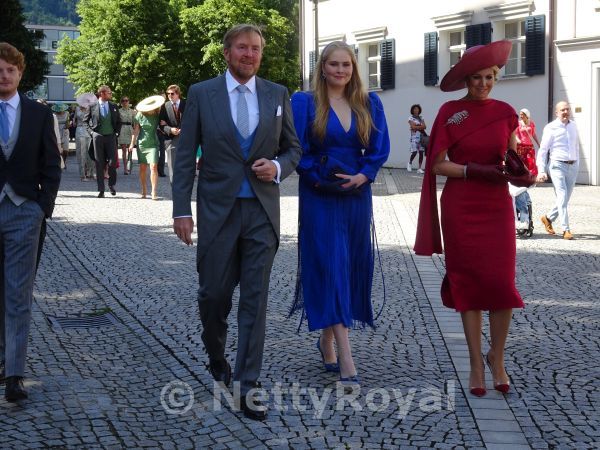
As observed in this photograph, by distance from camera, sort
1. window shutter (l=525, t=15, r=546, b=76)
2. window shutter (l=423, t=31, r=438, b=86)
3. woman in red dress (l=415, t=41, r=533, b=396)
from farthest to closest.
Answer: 1. window shutter (l=423, t=31, r=438, b=86)
2. window shutter (l=525, t=15, r=546, b=76)
3. woman in red dress (l=415, t=41, r=533, b=396)

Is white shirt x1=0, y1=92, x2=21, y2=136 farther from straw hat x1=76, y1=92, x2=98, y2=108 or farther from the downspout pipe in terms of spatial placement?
the downspout pipe

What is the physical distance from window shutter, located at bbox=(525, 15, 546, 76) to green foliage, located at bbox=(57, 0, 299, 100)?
124 ft

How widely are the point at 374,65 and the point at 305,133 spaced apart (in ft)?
89.5

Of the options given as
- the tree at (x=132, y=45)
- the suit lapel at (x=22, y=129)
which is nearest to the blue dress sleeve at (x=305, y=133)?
the suit lapel at (x=22, y=129)

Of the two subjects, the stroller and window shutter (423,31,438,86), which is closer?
the stroller

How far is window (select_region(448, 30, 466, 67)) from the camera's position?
28594 mm

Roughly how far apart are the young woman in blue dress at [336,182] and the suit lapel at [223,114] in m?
0.66

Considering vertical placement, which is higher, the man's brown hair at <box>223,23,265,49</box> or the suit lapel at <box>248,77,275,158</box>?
the man's brown hair at <box>223,23,265,49</box>

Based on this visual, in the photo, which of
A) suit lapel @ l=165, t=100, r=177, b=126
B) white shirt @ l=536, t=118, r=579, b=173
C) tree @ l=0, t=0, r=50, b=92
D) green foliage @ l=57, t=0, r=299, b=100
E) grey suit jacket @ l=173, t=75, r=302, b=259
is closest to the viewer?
grey suit jacket @ l=173, t=75, r=302, b=259

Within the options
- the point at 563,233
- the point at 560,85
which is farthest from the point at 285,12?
the point at 563,233

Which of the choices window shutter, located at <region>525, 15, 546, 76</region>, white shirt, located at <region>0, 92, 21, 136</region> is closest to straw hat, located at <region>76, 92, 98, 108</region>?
window shutter, located at <region>525, 15, 546, 76</region>

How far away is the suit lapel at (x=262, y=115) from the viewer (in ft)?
17.5

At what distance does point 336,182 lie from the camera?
581 cm

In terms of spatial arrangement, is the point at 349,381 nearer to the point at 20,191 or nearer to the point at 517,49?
the point at 20,191
